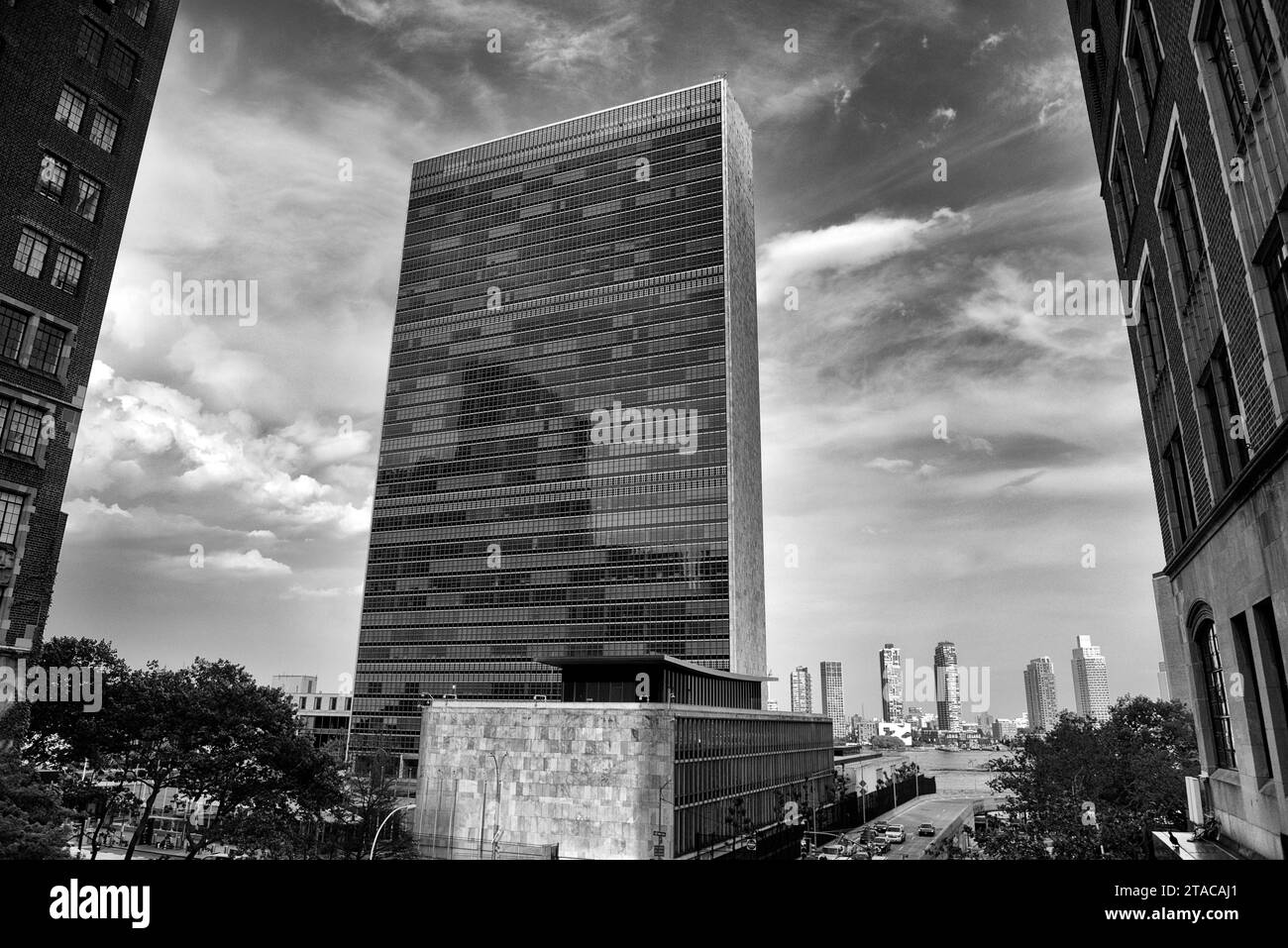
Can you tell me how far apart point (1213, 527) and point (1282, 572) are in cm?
672

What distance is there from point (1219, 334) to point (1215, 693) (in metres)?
12.0

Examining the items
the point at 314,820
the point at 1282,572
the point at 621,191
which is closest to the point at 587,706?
the point at 314,820

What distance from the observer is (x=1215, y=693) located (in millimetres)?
25094

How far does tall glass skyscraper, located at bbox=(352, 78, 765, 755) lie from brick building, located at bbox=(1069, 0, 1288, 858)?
363 feet

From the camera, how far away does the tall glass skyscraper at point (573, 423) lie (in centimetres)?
14350

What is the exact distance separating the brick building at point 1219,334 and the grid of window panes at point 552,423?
111m

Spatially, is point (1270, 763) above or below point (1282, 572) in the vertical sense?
below

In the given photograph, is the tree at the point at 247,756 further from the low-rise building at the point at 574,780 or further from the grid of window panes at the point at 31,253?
the grid of window panes at the point at 31,253

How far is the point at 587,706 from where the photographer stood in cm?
6400

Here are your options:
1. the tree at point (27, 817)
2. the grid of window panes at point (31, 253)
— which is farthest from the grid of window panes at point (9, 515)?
the grid of window panes at point (31, 253)

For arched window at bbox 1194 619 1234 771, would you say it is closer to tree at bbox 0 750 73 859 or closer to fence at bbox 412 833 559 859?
tree at bbox 0 750 73 859

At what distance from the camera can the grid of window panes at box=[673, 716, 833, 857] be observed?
6581cm

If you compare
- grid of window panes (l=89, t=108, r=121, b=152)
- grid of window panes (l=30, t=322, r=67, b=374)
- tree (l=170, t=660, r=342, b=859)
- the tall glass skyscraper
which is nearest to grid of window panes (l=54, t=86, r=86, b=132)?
grid of window panes (l=89, t=108, r=121, b=152)
